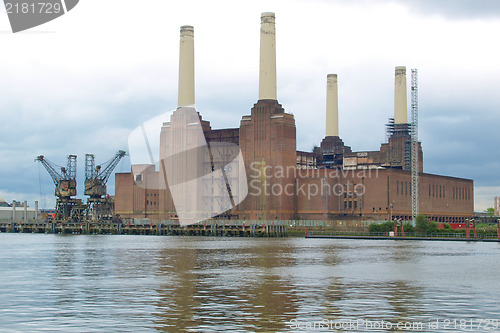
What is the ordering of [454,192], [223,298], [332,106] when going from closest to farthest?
1. [223,298]
2. [332,106]
3. [454,192]

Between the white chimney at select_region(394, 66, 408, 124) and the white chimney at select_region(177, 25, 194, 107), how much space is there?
1875 inches

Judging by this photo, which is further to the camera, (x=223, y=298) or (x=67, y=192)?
(x=67, y=192)

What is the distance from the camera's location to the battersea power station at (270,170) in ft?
451

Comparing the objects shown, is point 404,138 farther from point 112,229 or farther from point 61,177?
point 61,177

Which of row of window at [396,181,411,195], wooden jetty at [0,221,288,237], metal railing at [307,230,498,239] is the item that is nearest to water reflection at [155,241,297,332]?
metal railing at [307,230,498,239]

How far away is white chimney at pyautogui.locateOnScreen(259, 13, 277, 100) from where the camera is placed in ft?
436

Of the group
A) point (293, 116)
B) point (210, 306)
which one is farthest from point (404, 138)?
point (210, 306)

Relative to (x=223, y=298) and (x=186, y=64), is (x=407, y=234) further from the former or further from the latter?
(x=223, y=298)

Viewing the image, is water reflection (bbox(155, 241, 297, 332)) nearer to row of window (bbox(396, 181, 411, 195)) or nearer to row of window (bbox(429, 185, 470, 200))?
row of window (bbox(396, 181, 411, 195))

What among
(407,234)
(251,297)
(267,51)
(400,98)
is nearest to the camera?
(251,297)

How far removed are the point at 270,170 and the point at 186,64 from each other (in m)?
28.8

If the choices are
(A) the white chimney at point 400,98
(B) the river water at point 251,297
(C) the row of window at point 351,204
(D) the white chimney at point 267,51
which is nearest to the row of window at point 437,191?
(A) the white chimney at point 400,98

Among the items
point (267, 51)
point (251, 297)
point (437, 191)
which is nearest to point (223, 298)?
point (251, 297)

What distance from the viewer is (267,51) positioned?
132750 mm
